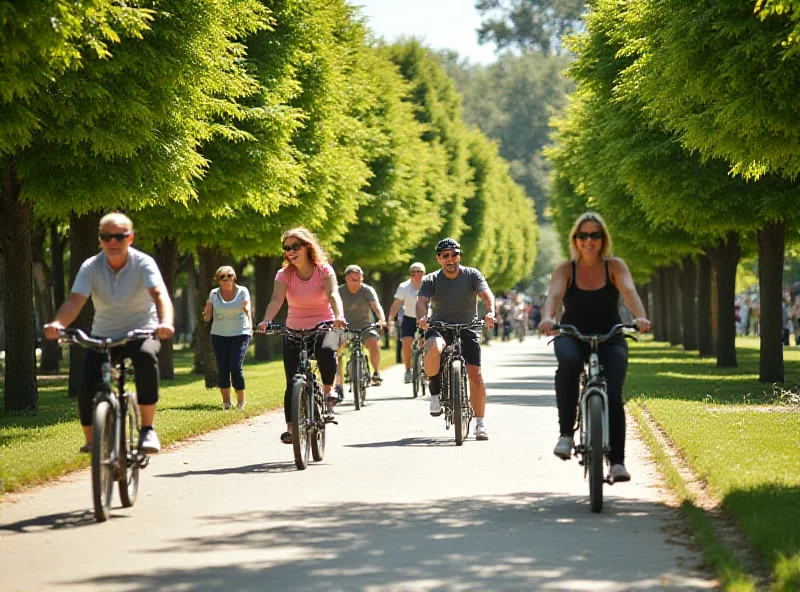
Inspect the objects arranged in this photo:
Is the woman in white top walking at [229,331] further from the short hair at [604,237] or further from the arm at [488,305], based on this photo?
the short hair at [604,237]

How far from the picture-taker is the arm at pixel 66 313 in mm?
9047

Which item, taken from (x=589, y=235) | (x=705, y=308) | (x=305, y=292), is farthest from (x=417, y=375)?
(x=705, y=308)

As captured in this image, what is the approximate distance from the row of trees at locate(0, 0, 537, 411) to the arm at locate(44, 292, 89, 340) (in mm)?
2717

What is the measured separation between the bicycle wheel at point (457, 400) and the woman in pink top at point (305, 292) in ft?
5.14

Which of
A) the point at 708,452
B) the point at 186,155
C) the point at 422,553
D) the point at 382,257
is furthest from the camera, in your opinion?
the point at 382,257

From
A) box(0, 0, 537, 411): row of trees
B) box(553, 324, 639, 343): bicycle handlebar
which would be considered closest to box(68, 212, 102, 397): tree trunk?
box(0, 0, 537, 411): row of trees

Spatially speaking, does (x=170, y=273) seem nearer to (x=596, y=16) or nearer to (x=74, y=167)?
(x=596, y=16)

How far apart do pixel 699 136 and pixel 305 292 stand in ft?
Answer: 20.4

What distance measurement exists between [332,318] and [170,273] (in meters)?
17.0

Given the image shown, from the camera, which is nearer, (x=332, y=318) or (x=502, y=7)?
(x=332, y=318)

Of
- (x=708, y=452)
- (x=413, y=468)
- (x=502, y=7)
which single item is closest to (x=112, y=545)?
(x=413, y=468)

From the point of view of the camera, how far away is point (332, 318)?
12.9 meters

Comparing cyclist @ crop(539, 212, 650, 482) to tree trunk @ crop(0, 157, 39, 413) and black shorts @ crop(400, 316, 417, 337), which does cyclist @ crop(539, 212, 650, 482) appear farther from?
black shorts @ crop(400, 316, 417, 337)

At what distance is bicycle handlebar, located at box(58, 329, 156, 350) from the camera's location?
918 cm
